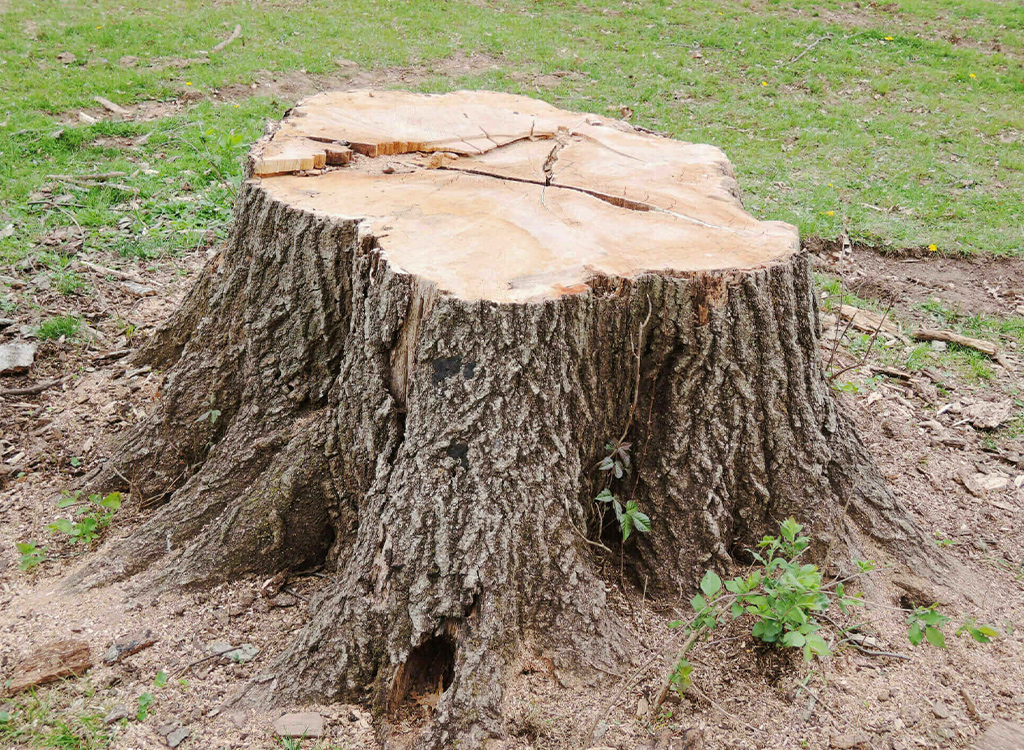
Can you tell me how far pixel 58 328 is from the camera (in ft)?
12.9

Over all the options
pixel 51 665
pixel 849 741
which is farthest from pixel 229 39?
pixel 849 741

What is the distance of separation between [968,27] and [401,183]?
37.0ft

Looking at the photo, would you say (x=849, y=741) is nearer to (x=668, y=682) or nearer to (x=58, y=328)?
(x=668, y=682)

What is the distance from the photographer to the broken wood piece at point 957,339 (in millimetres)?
4336

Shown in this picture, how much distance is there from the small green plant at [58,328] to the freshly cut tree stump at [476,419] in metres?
1.37

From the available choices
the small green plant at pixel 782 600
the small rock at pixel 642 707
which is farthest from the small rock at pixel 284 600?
the small green plant at pixel 782 600

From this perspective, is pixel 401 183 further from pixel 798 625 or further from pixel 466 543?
pixel 798 625

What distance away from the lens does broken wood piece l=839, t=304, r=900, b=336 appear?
14.6 ft

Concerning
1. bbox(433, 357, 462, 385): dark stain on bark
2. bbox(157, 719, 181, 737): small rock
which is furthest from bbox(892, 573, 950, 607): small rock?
bbox(157, 719, 181, 737): small rock

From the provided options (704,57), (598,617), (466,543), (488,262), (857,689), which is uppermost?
(704,57)

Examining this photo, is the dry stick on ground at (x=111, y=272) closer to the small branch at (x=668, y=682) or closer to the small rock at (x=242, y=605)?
the small rock at (x=242, y=605)

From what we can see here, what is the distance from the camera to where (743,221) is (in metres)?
2.58

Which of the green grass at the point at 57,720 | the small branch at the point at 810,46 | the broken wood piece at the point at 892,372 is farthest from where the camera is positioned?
the small branch at the point at 810,46

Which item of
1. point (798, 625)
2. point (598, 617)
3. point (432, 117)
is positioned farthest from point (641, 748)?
point (432, 117)
